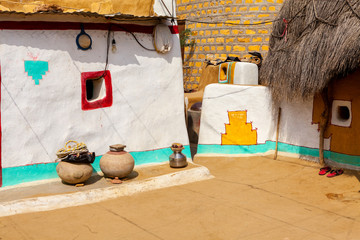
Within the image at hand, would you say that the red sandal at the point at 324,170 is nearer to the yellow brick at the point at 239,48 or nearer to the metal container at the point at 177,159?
the metal container at the point at 177,159

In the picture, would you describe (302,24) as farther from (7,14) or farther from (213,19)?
(213,19)

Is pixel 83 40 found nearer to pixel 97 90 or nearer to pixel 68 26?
pixel 68 26

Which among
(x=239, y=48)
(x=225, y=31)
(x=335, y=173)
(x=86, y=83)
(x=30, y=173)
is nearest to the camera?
(x=30, y=173)

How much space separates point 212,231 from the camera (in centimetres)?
562

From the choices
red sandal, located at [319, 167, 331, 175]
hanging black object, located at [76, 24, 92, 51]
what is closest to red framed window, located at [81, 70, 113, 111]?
hanging black object, located at [76, 24, 92, 51]

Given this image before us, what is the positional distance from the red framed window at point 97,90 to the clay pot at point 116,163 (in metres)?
0.92

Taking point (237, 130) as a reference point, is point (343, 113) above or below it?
above

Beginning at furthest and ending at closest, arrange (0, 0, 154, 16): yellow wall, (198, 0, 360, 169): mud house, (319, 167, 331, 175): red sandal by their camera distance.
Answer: (319, 167, 331, 175): red sandal
(198, 0, 360, 169): mud house
(0, 0, 154, 16): yellow wall

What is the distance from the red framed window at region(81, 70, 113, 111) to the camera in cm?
751

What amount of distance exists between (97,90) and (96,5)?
1740mm

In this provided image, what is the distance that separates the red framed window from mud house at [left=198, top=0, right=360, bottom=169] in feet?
9.77

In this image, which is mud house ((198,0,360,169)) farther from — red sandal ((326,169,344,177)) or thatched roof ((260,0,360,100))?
red sandal ((326,169,344,177))

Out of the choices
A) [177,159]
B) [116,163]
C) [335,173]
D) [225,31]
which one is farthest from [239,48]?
[116,163]

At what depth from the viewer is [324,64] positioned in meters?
7.95
